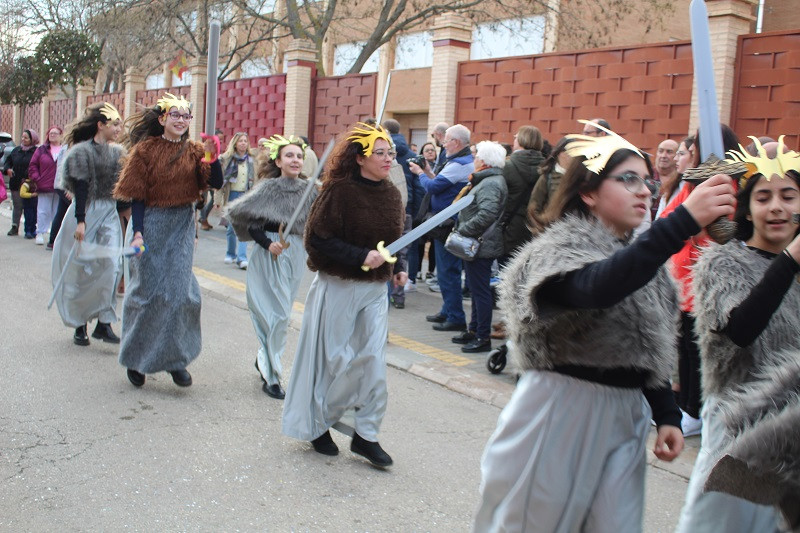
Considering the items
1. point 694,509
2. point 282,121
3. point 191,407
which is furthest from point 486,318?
point 282,121

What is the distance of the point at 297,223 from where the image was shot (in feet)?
20.4

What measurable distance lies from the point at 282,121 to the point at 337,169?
15674mm

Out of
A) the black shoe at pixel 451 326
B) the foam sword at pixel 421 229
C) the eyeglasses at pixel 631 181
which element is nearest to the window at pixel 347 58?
the black shoe at pixel 451 326

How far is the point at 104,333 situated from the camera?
7574 mm

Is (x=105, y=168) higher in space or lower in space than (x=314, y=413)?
higher

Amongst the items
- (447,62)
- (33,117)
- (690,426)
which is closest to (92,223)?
(690,426)

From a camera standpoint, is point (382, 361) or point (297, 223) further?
point (297, 223)

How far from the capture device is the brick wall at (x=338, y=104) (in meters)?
17.7

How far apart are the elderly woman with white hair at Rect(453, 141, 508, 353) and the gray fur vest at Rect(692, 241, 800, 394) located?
14.3 ft

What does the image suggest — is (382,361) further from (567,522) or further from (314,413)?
(567,522)

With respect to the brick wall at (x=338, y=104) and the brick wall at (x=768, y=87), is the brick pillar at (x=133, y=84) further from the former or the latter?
the brick wall at (x=768, y=87)

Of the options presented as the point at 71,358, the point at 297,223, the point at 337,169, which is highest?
the point at 337,169

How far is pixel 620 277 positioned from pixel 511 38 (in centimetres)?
2348

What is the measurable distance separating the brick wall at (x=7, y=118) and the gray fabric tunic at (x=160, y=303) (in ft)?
112
